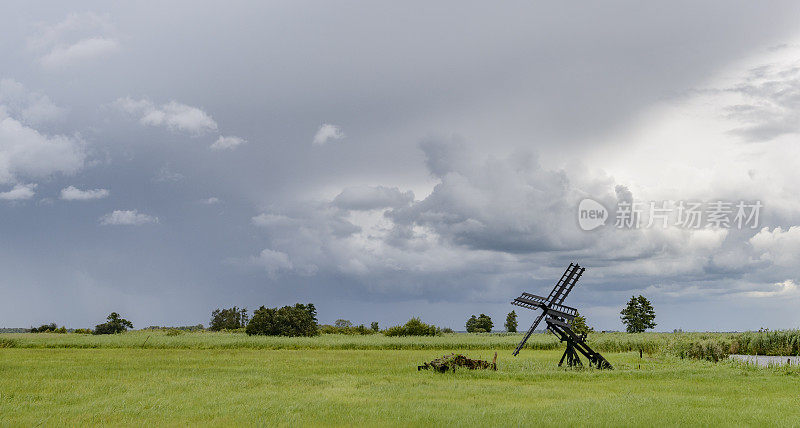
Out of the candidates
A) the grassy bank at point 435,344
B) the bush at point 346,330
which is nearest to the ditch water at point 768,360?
the grassy bank at point 435,344

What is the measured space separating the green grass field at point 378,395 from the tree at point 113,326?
184ft

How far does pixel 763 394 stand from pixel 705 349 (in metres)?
25.1

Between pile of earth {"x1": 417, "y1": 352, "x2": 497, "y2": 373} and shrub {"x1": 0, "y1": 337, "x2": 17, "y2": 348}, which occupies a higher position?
pile of earth {"x1": 417, "y1": 352, "x2": 497, "y2": 373}

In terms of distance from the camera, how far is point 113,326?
322 ft

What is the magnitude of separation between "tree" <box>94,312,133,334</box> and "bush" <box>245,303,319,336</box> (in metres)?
27.9

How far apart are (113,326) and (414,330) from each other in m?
53.2

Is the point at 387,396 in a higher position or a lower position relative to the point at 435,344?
higher

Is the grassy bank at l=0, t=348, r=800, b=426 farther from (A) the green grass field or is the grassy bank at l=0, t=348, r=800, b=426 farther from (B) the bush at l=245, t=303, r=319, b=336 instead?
(B) the bush at l=245, t=303, r=319, b=336

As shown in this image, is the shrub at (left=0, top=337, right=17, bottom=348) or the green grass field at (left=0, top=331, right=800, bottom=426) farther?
the shrub at (left=0, top=337, right=17, bottom=348)

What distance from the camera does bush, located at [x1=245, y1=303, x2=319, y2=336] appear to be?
86.4 m

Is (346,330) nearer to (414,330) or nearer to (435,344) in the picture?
(414,330)

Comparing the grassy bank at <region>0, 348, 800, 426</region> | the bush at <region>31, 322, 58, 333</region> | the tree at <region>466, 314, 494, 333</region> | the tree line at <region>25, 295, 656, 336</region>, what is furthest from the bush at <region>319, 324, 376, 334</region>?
the grassy bank at <region>0, 348, 800, 426</region>

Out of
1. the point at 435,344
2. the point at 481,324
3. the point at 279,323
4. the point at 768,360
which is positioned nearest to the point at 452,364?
the point at 768,360

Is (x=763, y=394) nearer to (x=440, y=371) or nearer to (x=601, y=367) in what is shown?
(x=601, y=367)
